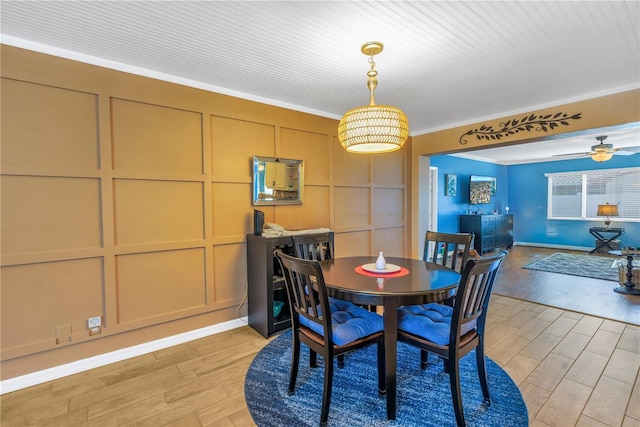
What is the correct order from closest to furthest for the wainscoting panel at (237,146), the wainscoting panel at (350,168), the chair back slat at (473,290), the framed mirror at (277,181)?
the chair back slat at (473,290) < the wainscoting panel at (237,146) < the framed mirror at (277,181) < the wainscoting panel at (350,168)

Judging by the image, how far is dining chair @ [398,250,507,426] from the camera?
5.33 feet

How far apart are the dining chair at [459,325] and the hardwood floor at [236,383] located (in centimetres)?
51

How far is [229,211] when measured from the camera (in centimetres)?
301

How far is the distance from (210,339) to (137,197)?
146 cm

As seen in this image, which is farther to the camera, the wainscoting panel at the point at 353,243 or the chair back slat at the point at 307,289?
the wainscoting panel at the point at 353,243

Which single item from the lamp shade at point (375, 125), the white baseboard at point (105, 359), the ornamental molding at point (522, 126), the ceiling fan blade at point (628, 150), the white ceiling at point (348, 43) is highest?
the white ceiling at point (348, 43)

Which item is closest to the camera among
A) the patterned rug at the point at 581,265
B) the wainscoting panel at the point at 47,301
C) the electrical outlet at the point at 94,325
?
the wainscoting panel at the point at 47,301

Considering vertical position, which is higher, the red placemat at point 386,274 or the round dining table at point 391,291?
the red placemat at point 386,274

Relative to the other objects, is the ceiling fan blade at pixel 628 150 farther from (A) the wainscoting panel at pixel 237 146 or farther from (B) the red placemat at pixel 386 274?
(A) the wainscoting panel at pixel 237 146

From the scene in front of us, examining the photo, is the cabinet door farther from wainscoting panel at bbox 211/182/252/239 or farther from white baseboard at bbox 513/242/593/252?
wainscoting panel at bbox 211/182/252/239

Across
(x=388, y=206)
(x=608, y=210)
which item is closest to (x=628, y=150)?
(x=608, y=210)

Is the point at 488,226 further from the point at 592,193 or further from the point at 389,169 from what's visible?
the point at 389,169

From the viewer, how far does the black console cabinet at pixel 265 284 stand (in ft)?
9.18

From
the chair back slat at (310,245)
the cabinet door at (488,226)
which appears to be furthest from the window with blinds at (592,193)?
the chair back slat at (310,245)
